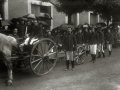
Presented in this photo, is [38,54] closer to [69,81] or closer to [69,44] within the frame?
[69,81]

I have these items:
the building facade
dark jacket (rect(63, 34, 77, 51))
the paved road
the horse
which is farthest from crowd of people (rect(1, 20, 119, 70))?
the building facade

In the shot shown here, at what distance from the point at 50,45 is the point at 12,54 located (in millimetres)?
1493

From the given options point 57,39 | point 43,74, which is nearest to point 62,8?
point 57,39

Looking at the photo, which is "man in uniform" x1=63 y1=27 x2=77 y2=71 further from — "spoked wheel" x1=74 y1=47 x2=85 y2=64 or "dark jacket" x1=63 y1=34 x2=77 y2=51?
"spoked wheel" x1=74 y1=47 x2=85 y2=64

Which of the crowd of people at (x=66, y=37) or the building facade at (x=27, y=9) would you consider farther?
the building facade at (x=27, y=9)

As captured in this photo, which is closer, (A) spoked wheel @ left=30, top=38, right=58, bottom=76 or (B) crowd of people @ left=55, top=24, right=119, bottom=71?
(A) spoked wheel @ left=30, top=38, right=58, bottom=76

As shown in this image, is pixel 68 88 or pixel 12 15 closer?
pixel 68 88

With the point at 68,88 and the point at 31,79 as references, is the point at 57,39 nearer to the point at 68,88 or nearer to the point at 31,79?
the point at 31,79

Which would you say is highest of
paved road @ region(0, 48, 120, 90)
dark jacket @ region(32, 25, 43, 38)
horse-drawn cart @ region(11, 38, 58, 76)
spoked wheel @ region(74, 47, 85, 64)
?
dark jacket @ region(32, 25, 43, 38)

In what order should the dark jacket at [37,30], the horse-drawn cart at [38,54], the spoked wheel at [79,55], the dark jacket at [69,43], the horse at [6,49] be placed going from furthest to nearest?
the dark jacket at [37,30], the spoked wheel at [79,55], the dark jacket at [69,43], the horse-drawn cart at [38,54], the horse at [6,49]

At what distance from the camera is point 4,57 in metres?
6.09

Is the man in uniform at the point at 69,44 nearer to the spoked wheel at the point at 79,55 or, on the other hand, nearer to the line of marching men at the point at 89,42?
the line of marching men at the point at 89,42

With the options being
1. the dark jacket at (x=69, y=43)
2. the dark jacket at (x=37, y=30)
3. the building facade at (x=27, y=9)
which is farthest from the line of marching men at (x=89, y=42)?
the building facade at (x=27, y=9)

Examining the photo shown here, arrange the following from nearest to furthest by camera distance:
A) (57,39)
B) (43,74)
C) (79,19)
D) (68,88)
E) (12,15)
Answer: (68,88)
(43,74)
(57,39)
(12,15)
(79,19)
